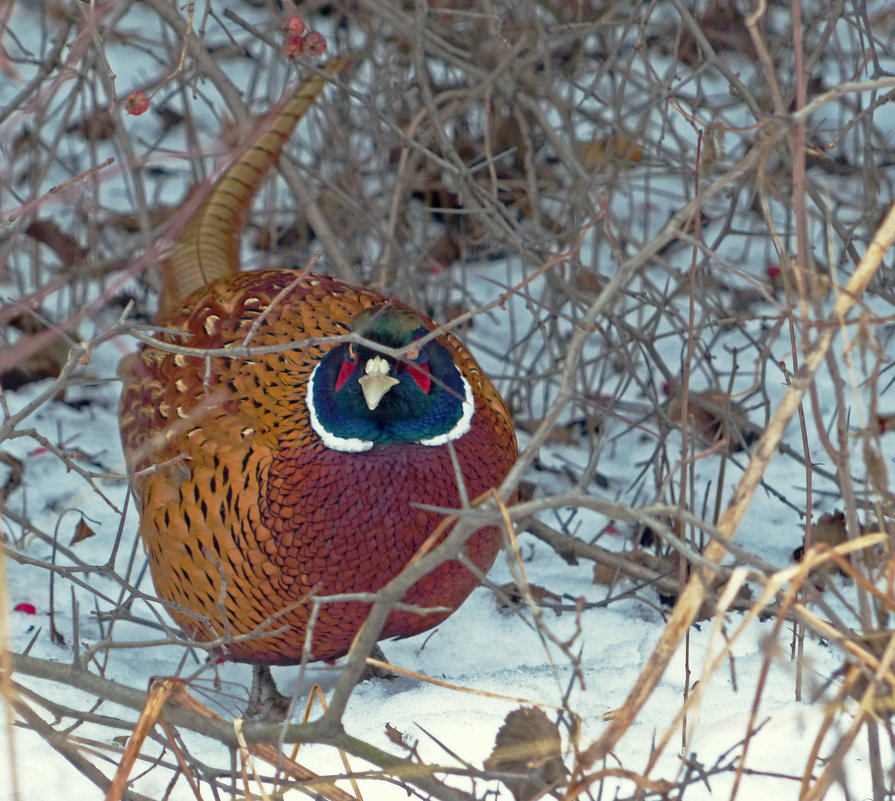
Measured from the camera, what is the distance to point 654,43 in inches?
219

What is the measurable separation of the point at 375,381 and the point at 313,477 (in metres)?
0.25

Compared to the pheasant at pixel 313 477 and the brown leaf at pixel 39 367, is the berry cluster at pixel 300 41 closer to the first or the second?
the pheasant at pixel 313 477

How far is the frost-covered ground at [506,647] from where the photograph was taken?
2.19 metres

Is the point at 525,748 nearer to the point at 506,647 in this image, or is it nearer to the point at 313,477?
the point at 313,477

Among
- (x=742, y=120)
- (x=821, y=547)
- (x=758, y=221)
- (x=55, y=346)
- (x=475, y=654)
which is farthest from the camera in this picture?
(x=742, y=120)

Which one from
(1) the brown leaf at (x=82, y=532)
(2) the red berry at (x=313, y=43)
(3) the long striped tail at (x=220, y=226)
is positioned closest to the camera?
(2) the red berry at (x=313, y=43)

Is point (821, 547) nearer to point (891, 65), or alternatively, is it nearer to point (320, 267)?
point (320, 267)

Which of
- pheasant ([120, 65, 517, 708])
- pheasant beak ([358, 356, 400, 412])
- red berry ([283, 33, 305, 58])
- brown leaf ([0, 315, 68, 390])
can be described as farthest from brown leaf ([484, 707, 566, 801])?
brown leaf ([0, 315, 68, 390])

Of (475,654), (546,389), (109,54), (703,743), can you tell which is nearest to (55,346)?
(546,389)

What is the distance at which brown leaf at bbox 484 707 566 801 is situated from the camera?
6.14ft

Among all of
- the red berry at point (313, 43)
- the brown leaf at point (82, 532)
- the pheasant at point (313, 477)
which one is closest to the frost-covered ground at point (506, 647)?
the brown leaf at point (82, 532)

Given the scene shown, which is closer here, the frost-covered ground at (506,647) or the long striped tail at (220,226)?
the frost-covered ground at (506,647)

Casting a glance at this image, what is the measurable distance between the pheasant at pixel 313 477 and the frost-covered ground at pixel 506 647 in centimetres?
18

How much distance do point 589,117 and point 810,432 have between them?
49.1 inches
